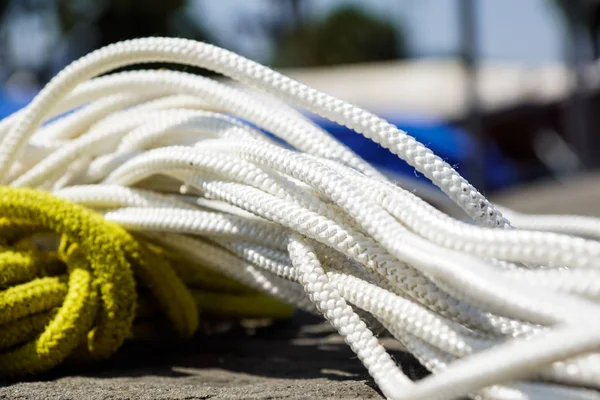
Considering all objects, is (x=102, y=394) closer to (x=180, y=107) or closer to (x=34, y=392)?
(x=34, y=392)

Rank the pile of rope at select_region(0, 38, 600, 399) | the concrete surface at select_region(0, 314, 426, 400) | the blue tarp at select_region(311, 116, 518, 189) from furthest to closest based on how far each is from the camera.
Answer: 1. the blue tarp at select_region(311, 116, 518, 189)
2. the concrete surface at select_region(0, 314, 426, 400)
3. the pile of rope at select_region(0, 38, 600, 399)

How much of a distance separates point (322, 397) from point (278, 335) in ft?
1.28

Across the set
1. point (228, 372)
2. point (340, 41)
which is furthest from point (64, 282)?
point (340, 41)

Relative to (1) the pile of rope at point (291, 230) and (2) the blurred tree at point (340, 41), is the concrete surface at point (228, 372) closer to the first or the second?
(1) the pile of rope at point (291, 230)

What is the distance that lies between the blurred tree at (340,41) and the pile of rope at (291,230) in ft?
64.8

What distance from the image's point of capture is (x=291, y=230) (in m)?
0.79

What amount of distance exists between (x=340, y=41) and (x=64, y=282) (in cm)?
2230

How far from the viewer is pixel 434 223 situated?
647 millimetres

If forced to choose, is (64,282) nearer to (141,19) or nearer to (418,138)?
(418,138)

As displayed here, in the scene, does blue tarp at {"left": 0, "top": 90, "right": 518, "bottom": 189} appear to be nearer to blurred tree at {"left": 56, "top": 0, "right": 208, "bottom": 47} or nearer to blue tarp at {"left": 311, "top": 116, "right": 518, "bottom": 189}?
blue tarp at {"left": 311, "top": 116, "right": 518, "bottom": 189}

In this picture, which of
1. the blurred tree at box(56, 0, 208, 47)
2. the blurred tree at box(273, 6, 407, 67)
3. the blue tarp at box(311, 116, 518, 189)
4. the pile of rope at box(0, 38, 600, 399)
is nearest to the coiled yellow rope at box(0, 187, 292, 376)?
the pile of rope at box(0, 38, 600, 399)

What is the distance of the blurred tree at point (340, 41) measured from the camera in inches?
815

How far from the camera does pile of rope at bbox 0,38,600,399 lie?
0.56 meters

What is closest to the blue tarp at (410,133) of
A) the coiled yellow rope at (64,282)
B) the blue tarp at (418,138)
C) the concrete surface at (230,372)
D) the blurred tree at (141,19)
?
the blue tarp at (418,138)
